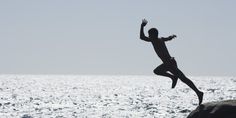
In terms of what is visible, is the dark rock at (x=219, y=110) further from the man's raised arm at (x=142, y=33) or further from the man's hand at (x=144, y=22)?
the man's hand at (x=144, y=22)

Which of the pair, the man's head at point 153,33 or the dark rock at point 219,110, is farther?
the man's head at point 153,33

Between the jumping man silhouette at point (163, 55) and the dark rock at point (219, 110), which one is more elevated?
the jumping man silhouette at point (163, 55)

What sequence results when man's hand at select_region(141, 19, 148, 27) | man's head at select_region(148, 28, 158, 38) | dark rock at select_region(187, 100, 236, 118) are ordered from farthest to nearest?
man's head at select_region(148, 28, 158, 38) < dark rock at select_region(187, 100, 236, 118) < man's hand at select_region(141, 19, 148, 27)

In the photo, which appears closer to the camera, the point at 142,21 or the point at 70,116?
the point at 142,21

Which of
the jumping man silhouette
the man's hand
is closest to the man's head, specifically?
the jumping man silhouette

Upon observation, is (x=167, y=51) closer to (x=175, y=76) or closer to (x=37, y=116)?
(x=175, y=76)

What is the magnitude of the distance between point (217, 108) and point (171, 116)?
1859 inches

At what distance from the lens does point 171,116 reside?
62.7 m

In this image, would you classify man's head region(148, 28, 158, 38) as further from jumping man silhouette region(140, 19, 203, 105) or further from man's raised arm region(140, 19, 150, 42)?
man's raised arm region(140, 19, 150, 42)

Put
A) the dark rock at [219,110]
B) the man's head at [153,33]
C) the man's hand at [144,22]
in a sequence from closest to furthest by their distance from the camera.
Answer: the man's hand at [144,22] < the dark rock at [219,110] < the man's head at [153,33]

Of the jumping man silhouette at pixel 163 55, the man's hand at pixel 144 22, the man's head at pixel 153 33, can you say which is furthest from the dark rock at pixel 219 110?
the man's hand at pixel 144 22

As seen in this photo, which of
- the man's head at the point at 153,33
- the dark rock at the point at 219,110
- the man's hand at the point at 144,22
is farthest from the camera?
the man's head at the point at 153,33

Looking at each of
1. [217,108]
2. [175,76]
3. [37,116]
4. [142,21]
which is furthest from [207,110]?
[37,116]

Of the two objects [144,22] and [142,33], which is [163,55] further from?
[144,22]
